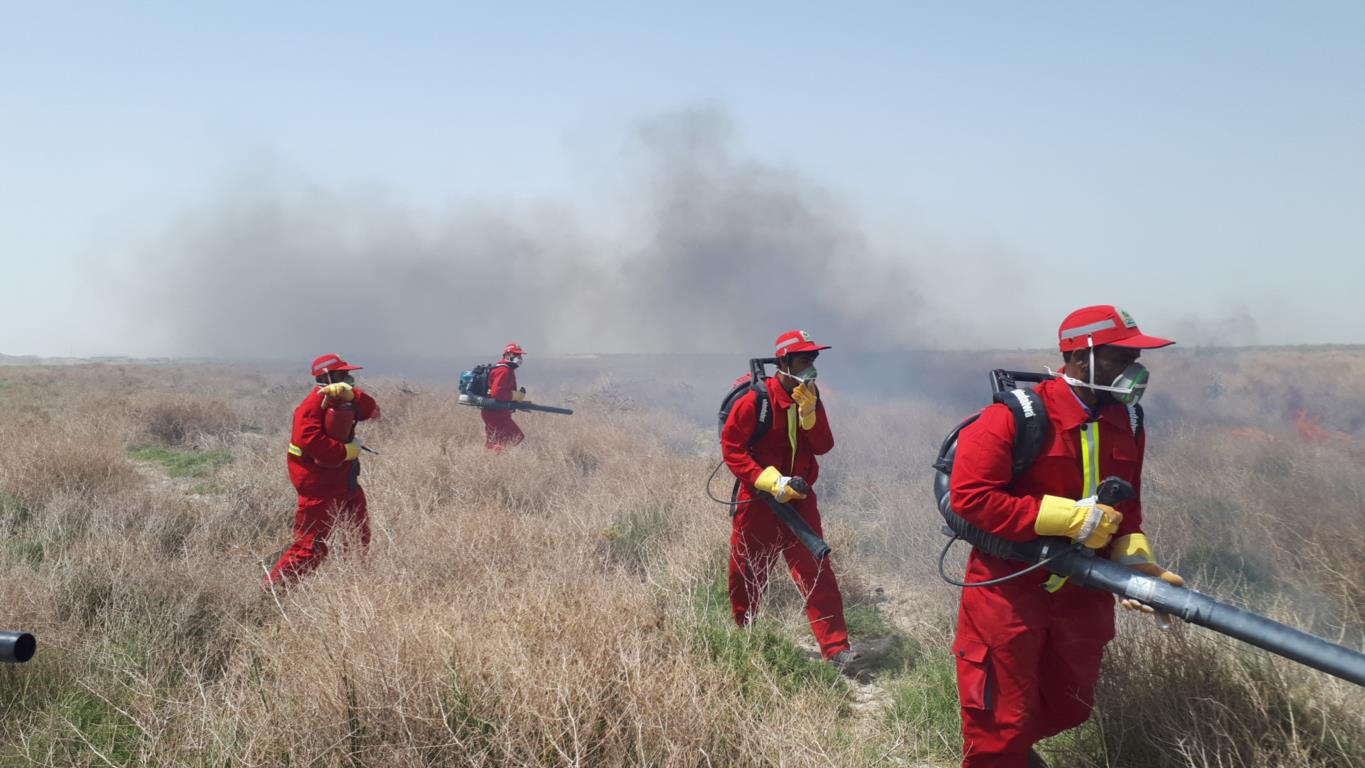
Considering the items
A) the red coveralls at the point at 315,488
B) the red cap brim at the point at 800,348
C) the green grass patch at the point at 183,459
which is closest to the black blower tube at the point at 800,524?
the red cap brim at the point at 800,348

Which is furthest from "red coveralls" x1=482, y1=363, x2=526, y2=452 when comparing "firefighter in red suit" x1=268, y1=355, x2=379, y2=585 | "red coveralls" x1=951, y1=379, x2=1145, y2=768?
"red coveralls" x1=951, y1=379, x2=1145, y2=768

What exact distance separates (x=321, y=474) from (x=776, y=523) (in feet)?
9.89

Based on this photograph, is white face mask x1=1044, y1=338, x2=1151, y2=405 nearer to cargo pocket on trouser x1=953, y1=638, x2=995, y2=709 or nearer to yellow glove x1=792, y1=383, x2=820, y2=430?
cargo pocket on trouser x1=953, y1=638, x2=995, y2=709

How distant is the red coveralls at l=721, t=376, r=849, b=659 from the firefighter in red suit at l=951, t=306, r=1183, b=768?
59.5 inches

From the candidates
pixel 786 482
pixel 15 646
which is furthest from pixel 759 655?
pixel 15 646

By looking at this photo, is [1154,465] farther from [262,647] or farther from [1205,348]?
[1205,348]

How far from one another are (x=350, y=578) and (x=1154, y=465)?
7504mm

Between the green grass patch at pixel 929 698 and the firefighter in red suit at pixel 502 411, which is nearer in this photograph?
the green grass patch at pixel 929 698

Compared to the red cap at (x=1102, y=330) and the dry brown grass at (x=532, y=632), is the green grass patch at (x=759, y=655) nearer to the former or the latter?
the dry brown grass at (x=532, y=632)

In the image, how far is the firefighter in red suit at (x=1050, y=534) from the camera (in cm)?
245

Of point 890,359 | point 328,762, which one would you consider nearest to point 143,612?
point 328,762

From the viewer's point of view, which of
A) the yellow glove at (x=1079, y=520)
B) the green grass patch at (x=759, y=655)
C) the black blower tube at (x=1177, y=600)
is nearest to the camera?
the black blower tube at (x=1177, y=600)

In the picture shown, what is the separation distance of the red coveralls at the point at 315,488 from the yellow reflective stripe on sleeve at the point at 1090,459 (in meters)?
4.22

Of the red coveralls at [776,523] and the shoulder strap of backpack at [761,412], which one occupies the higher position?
the shoulder strap of backpack at [761,412]
